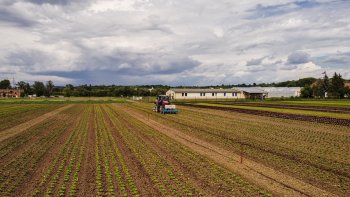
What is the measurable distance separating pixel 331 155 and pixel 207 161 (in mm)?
6029

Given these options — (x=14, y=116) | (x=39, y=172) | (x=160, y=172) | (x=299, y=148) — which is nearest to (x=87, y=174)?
(x=39, y=172)

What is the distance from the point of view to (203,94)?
107 m

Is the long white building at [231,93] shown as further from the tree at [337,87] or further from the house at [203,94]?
the tree at [337,87]

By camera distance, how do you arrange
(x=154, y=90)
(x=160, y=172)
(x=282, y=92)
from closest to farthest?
(x=160, y=172) < (x=282, y=92) < (x=154, y=90)

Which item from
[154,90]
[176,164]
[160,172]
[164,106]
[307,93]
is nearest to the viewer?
[160,172]

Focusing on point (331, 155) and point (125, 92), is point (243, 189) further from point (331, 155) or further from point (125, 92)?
point (125, 92)

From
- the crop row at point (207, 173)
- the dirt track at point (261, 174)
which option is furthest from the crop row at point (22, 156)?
the dirt track at point (261, 174)

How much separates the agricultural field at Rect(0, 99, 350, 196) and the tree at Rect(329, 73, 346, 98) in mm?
83690

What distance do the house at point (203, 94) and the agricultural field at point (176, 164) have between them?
81423mm

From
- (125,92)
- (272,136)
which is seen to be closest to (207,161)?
(272,136)

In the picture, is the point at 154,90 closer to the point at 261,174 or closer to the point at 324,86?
the point at 324,86

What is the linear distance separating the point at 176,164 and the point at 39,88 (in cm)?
18735

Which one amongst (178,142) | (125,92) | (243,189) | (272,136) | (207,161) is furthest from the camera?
(125,92)

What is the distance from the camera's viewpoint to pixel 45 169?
1327 cm
